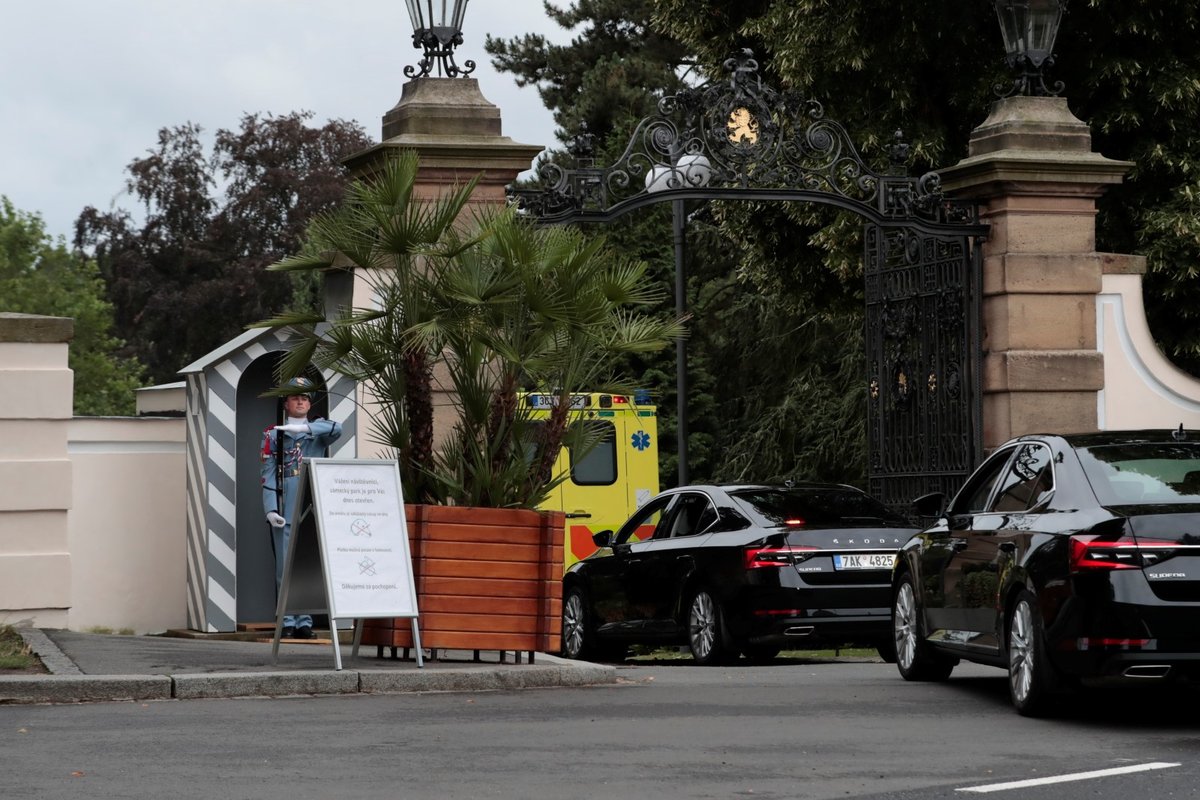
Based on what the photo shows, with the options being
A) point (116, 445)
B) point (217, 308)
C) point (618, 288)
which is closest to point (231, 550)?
point (116, 445)

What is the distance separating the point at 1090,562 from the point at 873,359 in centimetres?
826

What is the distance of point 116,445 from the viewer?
16406 millimetres

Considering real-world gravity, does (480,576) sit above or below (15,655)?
above

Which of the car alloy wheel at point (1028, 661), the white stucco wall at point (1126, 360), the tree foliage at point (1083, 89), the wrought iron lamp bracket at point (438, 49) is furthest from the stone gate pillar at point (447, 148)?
the tree foliage at point (1083, 89)

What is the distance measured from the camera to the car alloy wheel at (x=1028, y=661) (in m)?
9.84

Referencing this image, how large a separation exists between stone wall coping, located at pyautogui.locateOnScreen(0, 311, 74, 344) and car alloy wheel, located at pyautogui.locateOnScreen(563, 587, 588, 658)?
196 inches

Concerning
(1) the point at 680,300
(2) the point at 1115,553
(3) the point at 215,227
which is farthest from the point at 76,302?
(2) the point at 1115,553

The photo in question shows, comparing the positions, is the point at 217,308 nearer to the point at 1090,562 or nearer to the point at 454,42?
the point at 454,42

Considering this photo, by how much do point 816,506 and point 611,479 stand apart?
644 centimetres

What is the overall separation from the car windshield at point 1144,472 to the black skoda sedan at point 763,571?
411 cm

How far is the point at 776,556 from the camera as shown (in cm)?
1431

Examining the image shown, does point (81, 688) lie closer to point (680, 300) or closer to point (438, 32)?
point (438, 32)

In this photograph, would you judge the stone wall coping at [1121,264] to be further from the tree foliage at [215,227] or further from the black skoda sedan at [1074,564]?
the tree foliage at [215,227]

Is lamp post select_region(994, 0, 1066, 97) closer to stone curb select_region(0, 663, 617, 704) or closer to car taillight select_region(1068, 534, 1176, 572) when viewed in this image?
stone curb select_region(0, 663, 617, 704)
